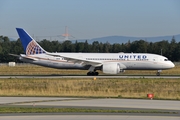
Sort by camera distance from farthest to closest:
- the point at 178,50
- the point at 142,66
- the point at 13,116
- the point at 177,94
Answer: the point at 178,50, the point at 142,66, the point at 177,94, the point at 13,116

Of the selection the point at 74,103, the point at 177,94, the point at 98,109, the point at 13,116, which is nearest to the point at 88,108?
the point at 98,109

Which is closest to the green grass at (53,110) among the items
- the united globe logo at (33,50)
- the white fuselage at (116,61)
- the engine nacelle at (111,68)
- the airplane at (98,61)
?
the engine nacelle at (111,68)

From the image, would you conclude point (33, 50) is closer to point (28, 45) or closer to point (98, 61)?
point (28, 45)

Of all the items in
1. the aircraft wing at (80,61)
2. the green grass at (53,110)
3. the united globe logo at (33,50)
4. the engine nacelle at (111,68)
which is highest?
the united globe logo at (33,50)

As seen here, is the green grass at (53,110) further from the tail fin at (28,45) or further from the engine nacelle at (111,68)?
the tail fin at (28,45)

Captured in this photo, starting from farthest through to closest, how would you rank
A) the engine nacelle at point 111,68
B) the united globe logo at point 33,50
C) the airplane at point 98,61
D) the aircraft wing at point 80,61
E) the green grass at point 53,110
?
the united globe logo at point 33,50
the airplane at point 98,61
the aircraft wing at point 80,61
the engine nacelle at point 111,68
the green grass at point 53,110

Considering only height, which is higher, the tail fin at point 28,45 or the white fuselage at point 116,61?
the tail fin at point 28,45

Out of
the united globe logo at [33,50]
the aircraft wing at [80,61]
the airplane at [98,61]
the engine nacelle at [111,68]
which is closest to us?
the engine nacelle at [111,68]

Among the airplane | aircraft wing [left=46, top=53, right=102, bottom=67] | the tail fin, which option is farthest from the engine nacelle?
the tail fin

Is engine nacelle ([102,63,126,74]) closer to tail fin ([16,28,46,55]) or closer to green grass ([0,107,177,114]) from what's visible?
tail fin ([16,28,46,55])

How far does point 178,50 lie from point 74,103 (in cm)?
9657

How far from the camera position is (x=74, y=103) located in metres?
24.0

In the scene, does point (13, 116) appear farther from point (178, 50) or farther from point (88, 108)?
point (178, 50)

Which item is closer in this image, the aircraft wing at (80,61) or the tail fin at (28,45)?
the aircraft wing at (80,61)
